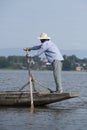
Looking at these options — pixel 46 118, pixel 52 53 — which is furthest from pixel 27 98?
pixel 46 118

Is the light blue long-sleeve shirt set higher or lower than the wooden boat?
higher

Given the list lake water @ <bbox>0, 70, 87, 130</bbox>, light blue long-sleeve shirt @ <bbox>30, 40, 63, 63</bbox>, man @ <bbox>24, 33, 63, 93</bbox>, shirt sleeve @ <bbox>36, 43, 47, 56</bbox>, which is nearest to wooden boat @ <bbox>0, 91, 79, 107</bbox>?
lake water @ <bbox>0, 70, 87, 130</bbox>

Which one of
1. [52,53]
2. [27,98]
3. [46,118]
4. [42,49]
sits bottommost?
[46,118]

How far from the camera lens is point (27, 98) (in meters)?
20.2

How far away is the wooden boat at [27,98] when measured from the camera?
20.0m

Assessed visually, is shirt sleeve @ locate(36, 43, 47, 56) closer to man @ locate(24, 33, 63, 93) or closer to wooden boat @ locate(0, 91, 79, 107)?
man @ locate(24, 33, 63, 93)

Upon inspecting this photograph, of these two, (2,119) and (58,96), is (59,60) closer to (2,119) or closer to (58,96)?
(58,96)

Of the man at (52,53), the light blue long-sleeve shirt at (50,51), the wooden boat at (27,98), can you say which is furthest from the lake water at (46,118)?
the light blue long-sleeve shirt at (50,51)

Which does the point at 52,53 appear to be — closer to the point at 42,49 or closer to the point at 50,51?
the point at 50,51

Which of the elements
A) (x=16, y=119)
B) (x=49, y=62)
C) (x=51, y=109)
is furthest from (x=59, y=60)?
(x=16, y=119)

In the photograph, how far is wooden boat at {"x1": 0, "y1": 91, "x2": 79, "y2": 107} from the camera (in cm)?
1998

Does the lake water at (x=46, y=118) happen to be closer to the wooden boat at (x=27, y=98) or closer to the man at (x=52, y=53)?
the wooden boat at (x=27, y=98)

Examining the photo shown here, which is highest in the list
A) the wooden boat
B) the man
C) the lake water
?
the man

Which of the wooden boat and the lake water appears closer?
the lake water
